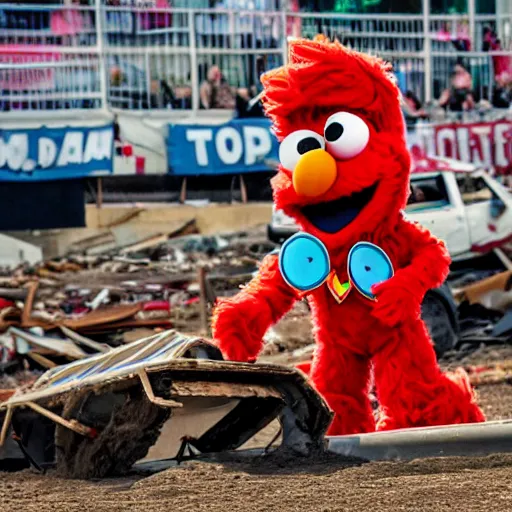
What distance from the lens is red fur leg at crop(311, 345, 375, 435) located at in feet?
24.0

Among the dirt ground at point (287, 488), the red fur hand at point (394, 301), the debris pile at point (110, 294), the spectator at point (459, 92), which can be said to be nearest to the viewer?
the dirt ground at point (287, 488)

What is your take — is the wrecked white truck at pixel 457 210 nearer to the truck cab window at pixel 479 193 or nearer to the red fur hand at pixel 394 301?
the truck cab window at pixel 479 193

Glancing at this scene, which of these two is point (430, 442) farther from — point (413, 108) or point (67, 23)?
point (413, 108)

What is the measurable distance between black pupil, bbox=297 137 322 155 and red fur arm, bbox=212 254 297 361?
27.0 inches

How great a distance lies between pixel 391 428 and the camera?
7156mm

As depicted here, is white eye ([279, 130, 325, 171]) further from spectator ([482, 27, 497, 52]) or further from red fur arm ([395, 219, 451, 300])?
spectator ([482, 27, 497, 52])

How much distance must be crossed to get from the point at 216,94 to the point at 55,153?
2224 millimetres

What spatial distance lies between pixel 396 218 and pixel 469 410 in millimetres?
1118

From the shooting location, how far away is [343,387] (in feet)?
24.2

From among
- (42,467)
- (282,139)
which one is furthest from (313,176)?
(42,467)

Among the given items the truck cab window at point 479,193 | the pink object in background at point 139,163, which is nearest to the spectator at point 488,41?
the truck cab window at point 479,193

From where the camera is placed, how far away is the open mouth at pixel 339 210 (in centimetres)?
727

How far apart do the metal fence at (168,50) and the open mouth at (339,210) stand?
9.34 metres

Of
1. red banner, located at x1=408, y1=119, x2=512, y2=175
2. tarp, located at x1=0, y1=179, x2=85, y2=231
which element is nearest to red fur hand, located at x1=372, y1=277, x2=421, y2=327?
tarp, located at x1=0, y1=179, x2=85, y2=231
